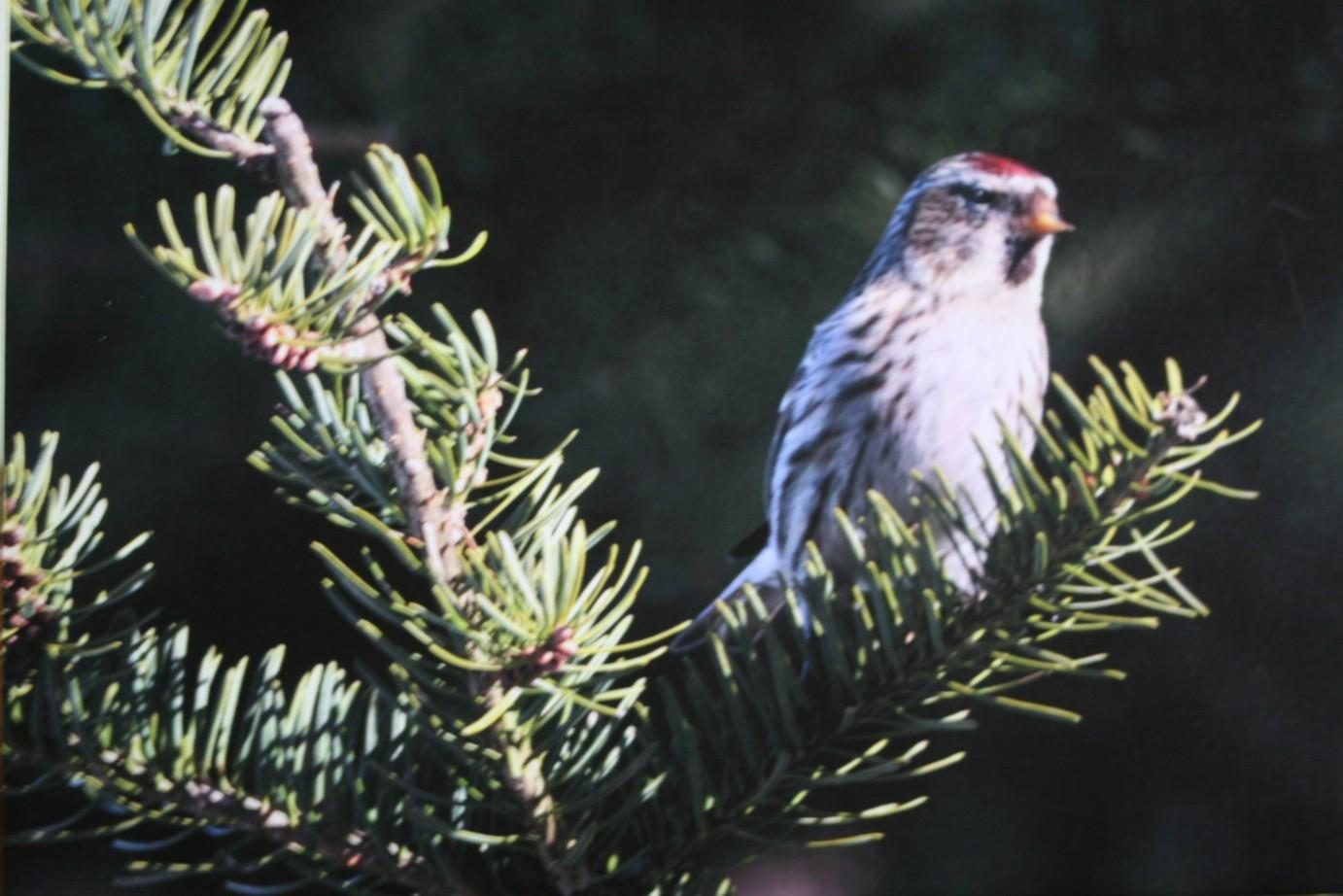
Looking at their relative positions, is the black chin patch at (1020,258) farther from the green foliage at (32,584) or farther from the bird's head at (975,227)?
the green foliage at (32,584)

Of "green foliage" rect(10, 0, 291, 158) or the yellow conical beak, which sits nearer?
"green foliage" rect(10, 0, 291, 158)

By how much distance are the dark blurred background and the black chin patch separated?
0.06 ft

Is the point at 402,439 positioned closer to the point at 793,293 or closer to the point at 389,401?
the point at 389,401

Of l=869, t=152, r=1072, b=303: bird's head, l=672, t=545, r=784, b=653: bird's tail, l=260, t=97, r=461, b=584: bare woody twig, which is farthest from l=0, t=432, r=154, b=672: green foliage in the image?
l=869, t=152, r=1072, b=303: bird's head

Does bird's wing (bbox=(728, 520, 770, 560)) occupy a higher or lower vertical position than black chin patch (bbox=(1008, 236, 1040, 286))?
lower

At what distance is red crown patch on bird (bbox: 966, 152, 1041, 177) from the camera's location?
Answer: 0.70 meters

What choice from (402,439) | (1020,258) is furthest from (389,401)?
(1020,258)

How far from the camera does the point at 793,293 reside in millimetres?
694

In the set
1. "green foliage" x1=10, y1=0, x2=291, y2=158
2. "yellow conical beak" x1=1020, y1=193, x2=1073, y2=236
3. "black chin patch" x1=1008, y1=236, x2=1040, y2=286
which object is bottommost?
"green foliage" x1=10, y1=0, x2=291, y2=158

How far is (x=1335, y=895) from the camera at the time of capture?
75 centimetres

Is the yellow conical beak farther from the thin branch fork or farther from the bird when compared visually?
the thin branch fork

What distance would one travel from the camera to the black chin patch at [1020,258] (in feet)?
2.31

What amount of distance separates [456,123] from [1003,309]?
0.30 metres

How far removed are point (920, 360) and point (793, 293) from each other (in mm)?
74
